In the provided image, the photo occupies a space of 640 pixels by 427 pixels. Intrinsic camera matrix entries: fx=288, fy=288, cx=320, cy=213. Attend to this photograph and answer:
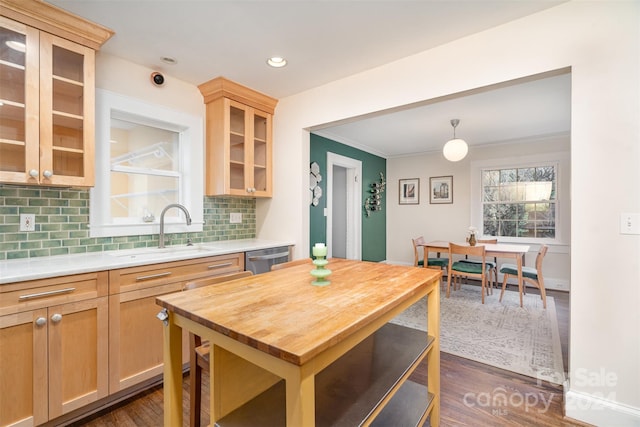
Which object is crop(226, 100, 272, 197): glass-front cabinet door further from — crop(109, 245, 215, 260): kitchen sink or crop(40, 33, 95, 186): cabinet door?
crop(40, 33, 95, 186): cabinet door

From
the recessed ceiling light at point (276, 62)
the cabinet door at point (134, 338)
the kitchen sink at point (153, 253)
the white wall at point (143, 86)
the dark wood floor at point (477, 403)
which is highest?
the recessed ceiling light at point (276, 62)

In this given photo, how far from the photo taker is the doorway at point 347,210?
16.9ft

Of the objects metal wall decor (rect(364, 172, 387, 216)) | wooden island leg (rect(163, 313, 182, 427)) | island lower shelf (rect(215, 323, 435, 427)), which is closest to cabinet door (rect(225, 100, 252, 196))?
wooden island leg (rect(163, 313, 182, 427))

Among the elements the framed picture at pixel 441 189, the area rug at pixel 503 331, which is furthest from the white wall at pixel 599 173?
the framed picture at pixel 441 189

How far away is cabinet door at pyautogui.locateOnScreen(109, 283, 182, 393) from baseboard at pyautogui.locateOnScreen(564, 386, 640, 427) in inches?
102

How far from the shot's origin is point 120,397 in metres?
1.87

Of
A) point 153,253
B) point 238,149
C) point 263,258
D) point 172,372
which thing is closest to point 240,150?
point 238,149

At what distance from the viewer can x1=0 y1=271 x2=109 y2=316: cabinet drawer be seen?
1435 mm

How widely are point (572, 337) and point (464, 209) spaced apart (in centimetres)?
380

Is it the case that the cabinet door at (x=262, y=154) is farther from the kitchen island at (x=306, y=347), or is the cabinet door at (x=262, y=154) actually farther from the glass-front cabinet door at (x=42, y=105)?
the kitchen island at (x=306, y=347)

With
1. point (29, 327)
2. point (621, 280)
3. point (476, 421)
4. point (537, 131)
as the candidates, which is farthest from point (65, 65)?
point (537, 131)

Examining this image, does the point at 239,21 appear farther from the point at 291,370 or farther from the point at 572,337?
the point at 572,337

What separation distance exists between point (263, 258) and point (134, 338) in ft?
3.74

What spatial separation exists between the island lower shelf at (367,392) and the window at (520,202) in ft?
13.9
